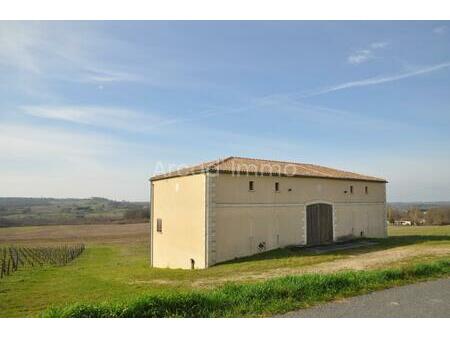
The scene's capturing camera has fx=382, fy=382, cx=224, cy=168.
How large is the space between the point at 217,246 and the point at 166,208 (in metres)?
5.14

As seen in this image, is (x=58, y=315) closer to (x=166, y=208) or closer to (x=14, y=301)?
(x=14, y=301)

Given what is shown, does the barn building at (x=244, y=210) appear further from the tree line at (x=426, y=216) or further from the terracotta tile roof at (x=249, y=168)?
the tree line at (x=426, y=216)

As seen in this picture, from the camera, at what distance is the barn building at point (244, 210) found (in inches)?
753

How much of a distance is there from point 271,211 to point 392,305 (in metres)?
13.8

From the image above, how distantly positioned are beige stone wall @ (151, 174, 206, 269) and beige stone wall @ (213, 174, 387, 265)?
0.90 meters

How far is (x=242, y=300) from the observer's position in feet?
24.9

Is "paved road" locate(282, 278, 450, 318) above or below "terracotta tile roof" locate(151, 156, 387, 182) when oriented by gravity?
below

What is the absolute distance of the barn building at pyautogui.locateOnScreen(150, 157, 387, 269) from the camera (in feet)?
62.7

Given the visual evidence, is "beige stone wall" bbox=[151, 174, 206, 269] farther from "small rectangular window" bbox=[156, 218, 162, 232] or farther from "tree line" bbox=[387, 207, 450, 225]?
"tree line" bbox=[387, 207, 450, 225]

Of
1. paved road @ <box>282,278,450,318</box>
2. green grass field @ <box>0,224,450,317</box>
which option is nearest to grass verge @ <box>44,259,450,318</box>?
paved road @ <box>282,278,450,318</box>

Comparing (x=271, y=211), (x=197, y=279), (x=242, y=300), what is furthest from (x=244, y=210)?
(x=242, y=300)

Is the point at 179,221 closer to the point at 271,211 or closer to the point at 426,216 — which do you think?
the point at 271,211

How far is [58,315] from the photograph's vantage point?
6.53 meters

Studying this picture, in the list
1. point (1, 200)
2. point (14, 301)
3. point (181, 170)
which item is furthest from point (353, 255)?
point (1, 200)
